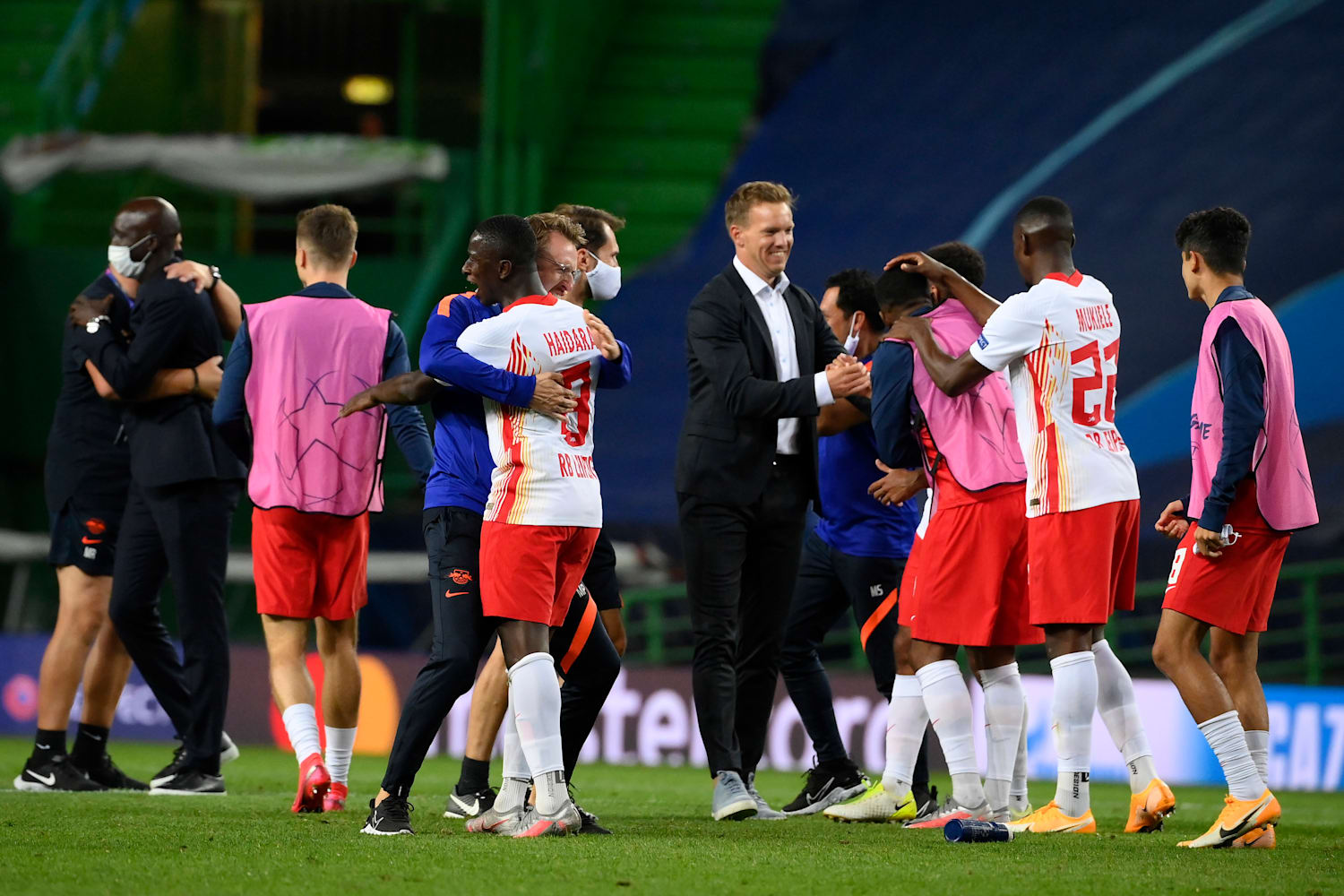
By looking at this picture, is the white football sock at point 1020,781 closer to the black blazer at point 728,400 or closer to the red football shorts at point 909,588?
the red football shorts at point 909,588

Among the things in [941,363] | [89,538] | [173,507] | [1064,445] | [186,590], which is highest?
[941,363]

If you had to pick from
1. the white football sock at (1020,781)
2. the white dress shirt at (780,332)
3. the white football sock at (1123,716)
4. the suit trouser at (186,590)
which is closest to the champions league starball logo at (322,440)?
the suit trouser at (186,590)

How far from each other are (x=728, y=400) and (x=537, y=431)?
922 mm

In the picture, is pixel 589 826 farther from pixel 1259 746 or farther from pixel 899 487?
pixel 1259 746

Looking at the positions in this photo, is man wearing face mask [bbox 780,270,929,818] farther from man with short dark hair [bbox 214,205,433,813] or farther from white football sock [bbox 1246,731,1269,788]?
man with short dark hair [bbox 214,205,433,813]

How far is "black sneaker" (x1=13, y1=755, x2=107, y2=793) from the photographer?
6.71m

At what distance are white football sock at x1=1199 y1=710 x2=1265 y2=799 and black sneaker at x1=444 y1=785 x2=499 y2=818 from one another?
2504 mm

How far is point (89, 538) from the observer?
22.9ft

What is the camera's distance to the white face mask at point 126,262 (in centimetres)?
687

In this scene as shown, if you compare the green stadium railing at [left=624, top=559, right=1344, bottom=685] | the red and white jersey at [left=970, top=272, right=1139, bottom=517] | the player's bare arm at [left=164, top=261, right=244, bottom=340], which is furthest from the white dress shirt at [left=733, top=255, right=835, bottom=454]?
the green stadium railing at [left=624, top=559, right=1344, bottom=685]

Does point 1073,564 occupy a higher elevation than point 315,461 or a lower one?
lower

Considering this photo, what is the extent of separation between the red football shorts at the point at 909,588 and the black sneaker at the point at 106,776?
340cm

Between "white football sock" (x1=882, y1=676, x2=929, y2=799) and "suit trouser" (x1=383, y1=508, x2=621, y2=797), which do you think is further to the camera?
"white football sock" (x1=882, y1=676, x2=929, y2=799)

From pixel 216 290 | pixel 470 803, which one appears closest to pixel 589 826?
pixel 470 803
